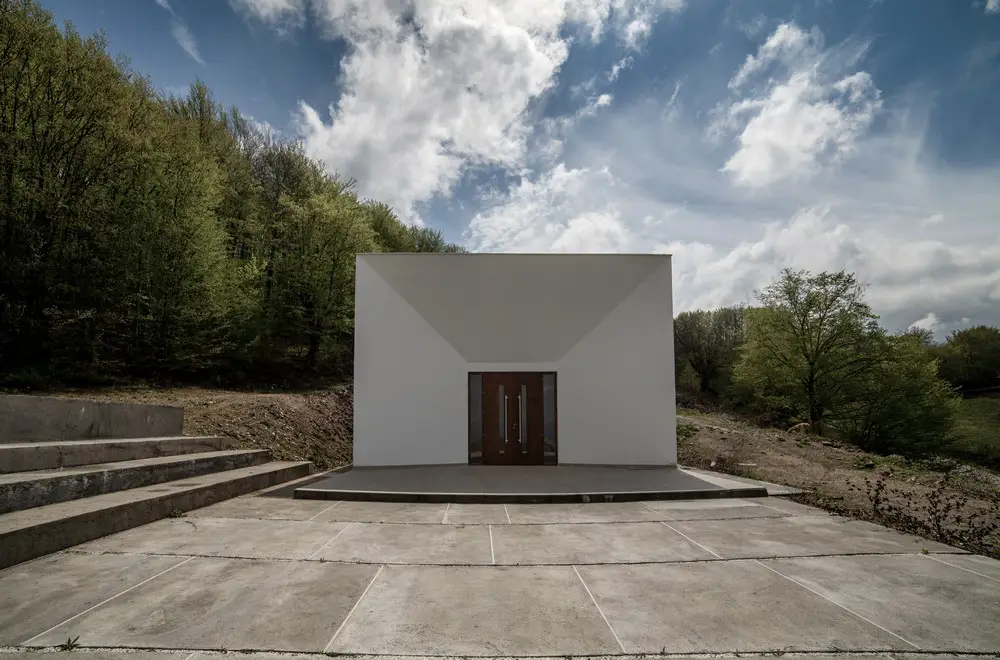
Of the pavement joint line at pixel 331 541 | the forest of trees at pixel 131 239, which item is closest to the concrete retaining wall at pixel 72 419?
the pavement joint line at pixel 331 541

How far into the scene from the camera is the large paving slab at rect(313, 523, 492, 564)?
13.6ft

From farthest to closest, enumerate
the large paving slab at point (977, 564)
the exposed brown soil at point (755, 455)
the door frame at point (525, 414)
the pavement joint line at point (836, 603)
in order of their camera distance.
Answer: the door frame at point (525, 414)
the exposed brown soil at point (755, 455)
the large paving slab at point (977, 564)
the pavement joint line at point (836, 603)

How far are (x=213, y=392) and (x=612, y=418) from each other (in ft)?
34.6

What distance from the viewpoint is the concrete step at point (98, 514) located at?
3.71 metres

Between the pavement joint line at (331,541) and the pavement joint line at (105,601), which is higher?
the pavement joint line at (105,601)

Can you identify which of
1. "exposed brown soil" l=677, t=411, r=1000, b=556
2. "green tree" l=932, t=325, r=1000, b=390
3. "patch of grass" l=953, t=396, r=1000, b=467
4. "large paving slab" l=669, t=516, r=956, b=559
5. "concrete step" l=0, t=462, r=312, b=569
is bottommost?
"patch of grass" l=953, t=396, r=1000, b=467

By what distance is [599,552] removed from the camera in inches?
173

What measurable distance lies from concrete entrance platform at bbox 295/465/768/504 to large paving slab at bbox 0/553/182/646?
10.2 feet

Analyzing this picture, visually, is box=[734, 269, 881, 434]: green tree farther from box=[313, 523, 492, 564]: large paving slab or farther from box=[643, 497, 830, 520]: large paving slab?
box=[313, 523, 492, 564]: large paving slab

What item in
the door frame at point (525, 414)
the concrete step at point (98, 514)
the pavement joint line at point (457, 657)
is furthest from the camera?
the door frame at point (525, 414)

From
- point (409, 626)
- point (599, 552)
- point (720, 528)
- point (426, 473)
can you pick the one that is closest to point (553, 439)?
point (426, 473)

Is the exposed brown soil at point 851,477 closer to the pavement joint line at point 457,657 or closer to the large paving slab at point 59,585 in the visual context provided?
the pavement joint line at point 457,657

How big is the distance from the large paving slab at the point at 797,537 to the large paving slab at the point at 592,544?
287mm

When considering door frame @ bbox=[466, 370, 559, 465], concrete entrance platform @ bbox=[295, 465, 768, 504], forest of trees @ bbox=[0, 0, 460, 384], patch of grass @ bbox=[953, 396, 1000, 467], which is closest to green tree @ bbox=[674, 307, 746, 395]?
patch of grass @ bbox=[953, 396, 1000, 467]
